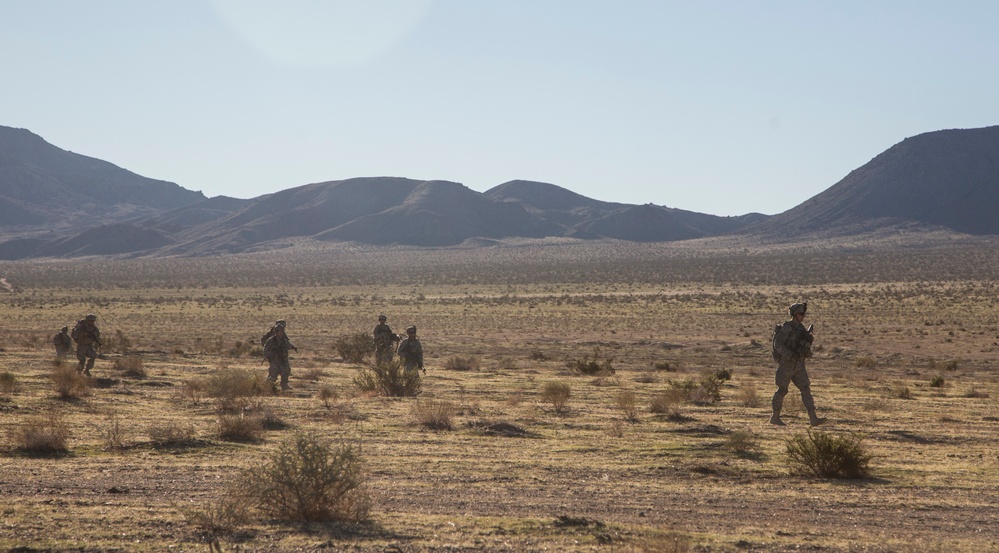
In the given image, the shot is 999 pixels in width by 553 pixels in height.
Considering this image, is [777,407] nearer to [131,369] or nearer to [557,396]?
[557,396]

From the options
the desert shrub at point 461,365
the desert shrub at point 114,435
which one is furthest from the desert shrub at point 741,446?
the desert shrub at point 461,365

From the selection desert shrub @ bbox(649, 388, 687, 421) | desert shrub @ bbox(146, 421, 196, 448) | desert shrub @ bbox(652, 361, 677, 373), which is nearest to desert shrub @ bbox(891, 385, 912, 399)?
desert shrub @ bbox(649, 388, 687, 421)

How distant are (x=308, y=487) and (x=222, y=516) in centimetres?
72

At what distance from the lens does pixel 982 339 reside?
114ft

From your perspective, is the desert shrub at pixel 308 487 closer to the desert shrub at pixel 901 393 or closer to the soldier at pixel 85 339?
the soldier at pixel 85 339

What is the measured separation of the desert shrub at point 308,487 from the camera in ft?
25.7

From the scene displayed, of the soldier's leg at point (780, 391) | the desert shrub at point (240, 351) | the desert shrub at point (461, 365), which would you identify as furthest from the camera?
the desert shrub at point (240, 351)

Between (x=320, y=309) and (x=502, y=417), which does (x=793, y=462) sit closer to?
(x=502, y=417)

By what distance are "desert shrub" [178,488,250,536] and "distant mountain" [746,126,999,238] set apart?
17072cm

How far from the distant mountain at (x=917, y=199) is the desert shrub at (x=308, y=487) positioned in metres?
170

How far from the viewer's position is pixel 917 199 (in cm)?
18262

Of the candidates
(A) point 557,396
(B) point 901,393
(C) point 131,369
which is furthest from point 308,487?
(B) point 901,393

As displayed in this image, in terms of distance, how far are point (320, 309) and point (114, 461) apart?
46.5m

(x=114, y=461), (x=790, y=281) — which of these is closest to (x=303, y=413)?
(x=114, y=461)
